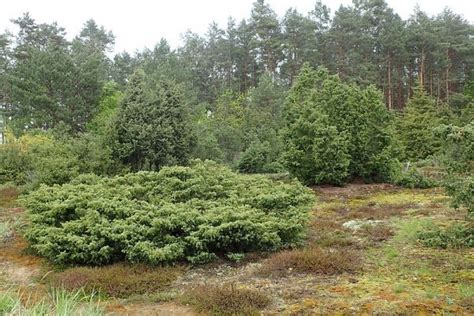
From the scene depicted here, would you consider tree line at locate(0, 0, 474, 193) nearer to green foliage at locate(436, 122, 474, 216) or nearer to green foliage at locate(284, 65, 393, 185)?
green foliage at locate(284, 65, 393, 185)

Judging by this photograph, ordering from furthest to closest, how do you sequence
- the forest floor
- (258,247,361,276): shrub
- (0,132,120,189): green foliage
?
(0,132,120,189): green foliage, (258,247,361,276): shrub, the forest floor

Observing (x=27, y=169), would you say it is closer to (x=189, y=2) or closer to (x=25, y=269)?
(x=25, y=269)

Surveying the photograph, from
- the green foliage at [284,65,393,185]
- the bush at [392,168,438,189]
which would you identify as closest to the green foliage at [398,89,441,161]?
the bush at [392,168,438,189]

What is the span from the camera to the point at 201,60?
48.3 metres

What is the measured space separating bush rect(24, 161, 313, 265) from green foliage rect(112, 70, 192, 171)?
6.41 m

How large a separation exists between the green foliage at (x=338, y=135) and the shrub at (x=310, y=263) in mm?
8764

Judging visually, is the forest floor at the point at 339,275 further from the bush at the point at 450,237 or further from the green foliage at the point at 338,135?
the green foliage at the point at 338,135

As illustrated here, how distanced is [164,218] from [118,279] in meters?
1.42

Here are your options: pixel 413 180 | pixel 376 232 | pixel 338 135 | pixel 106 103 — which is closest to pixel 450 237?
pixel 376 232

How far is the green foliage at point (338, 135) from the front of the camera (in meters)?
15.7

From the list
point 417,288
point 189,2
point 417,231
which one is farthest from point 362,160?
point 189,2

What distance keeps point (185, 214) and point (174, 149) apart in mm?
9249

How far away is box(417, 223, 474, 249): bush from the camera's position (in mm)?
7656

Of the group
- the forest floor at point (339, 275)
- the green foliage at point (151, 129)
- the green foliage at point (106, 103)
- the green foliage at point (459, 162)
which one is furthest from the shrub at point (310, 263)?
the green foliage at point (106, 103)
